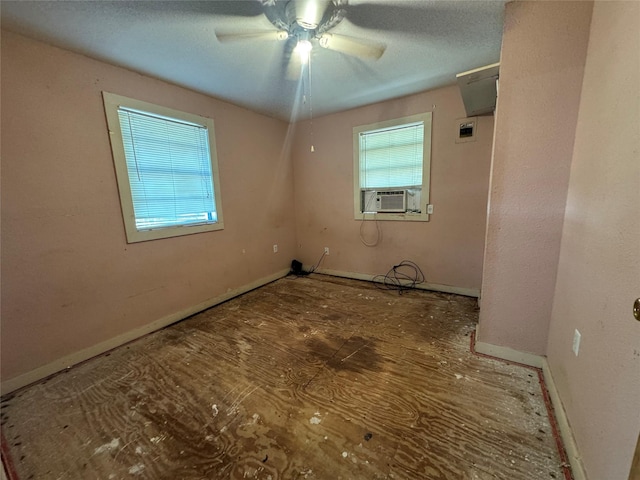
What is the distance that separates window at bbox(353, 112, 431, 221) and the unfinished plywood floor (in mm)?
1569

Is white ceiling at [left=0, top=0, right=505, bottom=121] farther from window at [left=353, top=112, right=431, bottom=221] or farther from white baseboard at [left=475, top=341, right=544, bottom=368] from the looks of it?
white baseboard at [left=475, top=341, right=544, bottom=368]

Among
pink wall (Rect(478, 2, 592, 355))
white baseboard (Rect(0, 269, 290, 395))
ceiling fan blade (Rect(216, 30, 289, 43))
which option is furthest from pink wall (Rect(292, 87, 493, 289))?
ceiling fan blade (Rect(216, 30, 289, 43))

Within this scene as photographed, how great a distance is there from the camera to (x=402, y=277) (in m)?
3.46

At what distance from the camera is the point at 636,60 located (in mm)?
904

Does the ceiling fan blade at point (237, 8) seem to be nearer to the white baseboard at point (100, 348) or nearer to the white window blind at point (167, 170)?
the white window blind at point (167, 170)

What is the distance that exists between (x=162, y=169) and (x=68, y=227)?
924mm

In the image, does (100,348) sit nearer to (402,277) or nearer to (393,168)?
(402,277)

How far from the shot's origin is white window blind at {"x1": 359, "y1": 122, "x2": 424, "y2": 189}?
10.2ft

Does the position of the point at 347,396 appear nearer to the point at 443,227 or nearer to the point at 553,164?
the point at 553,164

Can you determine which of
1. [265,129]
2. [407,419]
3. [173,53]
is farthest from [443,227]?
[173,53]

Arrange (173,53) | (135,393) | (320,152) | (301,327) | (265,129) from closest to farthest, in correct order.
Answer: (135,393)
(173,53)
(301,327)
(265,129)
(320,152)

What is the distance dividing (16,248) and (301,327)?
7.29ft

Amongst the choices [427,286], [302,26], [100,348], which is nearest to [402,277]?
[427,286]

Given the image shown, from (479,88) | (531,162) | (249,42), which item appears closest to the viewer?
(531,162)
